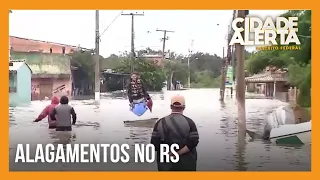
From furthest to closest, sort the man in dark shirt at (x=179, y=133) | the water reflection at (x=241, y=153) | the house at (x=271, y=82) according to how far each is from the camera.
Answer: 1. the house at (x=271, y=82)
2. the water reflection at (x=241, y=153)
3. the man in dark shirt at (x=179, y=133)

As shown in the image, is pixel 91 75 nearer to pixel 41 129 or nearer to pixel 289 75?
pixel 41 129

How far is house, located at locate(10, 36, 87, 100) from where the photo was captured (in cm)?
964

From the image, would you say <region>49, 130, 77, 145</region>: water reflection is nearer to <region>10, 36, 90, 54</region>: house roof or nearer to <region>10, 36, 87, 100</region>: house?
<region>10, 36, 87, 100</region>: house

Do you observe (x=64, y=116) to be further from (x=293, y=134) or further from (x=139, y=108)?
(x=293, y=134)

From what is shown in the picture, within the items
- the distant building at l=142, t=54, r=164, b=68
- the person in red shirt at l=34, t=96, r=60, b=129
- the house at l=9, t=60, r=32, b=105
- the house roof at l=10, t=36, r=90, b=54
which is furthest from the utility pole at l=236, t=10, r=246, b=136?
the house at l=9, t=60, r=32, b=105

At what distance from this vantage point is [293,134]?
9.25 metres

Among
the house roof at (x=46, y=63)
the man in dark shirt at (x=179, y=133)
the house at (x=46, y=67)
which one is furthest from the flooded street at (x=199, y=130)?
the man in dark shirt at (x=179, y=133)

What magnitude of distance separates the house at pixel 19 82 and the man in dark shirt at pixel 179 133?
2.34 meters

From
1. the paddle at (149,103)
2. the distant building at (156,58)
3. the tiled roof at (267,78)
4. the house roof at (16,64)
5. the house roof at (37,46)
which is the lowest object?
the paddle at (149,103)

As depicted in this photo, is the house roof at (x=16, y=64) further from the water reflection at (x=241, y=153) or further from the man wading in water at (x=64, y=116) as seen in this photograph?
the water reflection at (x=241, y=153)

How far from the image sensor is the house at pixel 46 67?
9.64 meters

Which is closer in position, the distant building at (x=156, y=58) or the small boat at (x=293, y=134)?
the small boat at (x=293, y=134)

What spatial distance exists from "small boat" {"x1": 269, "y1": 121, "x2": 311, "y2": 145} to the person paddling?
1864 millimetres

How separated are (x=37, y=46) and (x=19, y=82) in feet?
2.03
